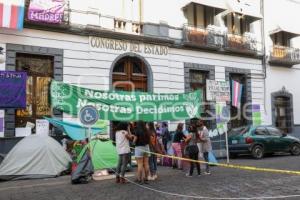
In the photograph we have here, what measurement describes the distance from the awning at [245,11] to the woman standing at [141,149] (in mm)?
13538

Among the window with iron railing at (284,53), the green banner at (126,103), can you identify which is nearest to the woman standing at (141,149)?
the green banner at (126,103)

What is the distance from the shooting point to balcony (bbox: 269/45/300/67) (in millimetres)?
25625

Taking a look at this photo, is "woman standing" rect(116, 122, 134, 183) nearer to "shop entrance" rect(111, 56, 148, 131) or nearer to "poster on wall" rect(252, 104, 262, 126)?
"shop entrance" rect(111, 56, 148, 131)

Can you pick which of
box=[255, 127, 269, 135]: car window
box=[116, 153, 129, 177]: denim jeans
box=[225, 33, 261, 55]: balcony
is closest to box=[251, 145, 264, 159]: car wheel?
box=[255, 127, 269, 135]: car window

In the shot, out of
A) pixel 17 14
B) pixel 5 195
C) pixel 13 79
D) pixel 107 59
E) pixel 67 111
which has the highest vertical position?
pixel 17 14

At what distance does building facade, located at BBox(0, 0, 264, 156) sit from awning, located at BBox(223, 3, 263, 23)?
0.06 meters

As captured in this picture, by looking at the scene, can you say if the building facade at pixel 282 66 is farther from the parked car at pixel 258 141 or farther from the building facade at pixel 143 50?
the parked car at pixel 258 141

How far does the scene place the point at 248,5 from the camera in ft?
80.4

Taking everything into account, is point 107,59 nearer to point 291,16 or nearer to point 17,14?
point 17,14

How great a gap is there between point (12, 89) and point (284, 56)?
685 inches

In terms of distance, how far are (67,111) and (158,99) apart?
4.35m

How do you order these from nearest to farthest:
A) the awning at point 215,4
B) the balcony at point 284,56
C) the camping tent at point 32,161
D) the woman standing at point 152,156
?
the woman standing at point 152,156, the camping tent at point 32,161, the awning at point 215,4, the balcony at point 284,56

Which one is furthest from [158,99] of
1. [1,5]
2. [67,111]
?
[1,5]

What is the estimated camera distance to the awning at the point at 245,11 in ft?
76.2
